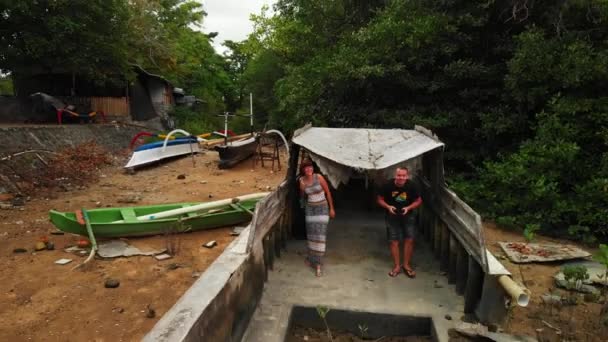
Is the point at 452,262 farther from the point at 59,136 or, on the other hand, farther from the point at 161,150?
the point at 59,136

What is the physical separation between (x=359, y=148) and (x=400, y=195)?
0.98m

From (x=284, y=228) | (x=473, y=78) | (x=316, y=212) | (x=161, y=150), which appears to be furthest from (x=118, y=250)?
(x=161, y=150)

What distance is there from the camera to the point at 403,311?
3.97m

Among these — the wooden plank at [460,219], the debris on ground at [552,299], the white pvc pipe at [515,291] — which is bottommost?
the debris on ground at [552,299]

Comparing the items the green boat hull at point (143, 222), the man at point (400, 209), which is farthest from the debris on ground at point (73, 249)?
the man at point (400, 209)

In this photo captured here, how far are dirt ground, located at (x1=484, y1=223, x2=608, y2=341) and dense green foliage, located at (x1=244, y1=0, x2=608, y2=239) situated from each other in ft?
6.25

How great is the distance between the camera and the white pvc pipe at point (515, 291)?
9.63 ft

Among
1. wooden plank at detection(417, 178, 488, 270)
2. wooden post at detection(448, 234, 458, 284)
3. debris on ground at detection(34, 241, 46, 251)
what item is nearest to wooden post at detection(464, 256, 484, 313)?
wooden plank at detection(417, 178, 488, 270)

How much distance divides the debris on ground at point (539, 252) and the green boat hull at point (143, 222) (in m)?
4.69

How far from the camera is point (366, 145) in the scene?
545cm

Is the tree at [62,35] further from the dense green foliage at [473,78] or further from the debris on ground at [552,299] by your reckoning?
the debris on ground at [552,299]

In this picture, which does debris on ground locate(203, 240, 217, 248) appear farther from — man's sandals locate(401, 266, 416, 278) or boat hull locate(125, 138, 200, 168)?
boat hull locate(125, 138, 200, 168)

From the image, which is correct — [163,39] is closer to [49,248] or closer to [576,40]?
[49,248]

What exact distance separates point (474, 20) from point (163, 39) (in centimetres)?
2141
